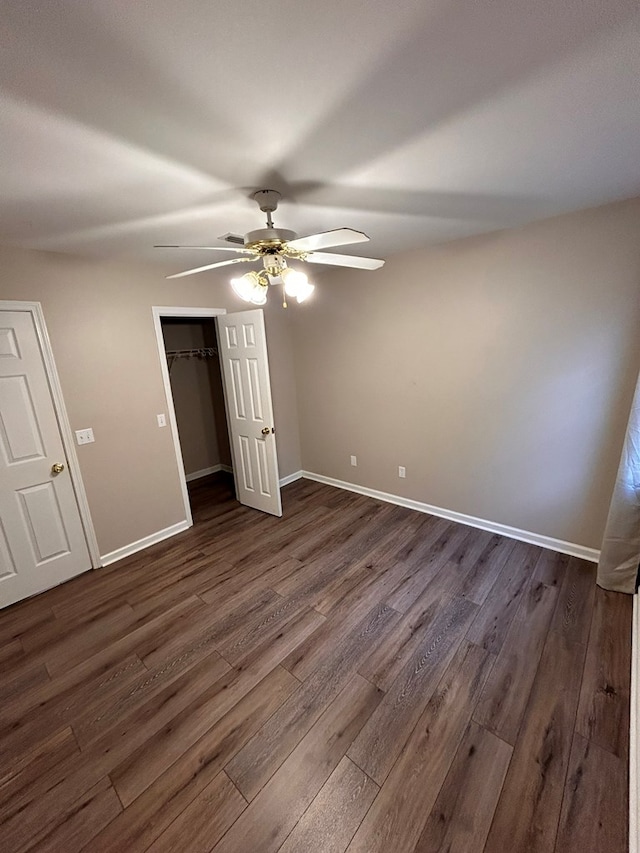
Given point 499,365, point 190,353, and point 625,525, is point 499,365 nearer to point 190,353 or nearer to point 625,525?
point 625,525

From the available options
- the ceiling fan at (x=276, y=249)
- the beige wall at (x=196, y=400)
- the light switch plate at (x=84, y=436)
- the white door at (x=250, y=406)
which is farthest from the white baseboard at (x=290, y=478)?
the ceiling fan at (x=276, y=249)

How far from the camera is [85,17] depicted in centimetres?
77

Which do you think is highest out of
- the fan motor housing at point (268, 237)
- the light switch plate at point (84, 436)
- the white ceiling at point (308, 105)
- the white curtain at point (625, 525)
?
the white ceiling at point (308, 105)

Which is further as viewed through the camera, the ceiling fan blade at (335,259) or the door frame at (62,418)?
the door frame at (62,418)

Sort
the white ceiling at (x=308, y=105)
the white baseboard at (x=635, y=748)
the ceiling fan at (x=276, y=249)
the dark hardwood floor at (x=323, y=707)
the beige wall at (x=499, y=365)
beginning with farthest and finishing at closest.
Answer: the beige wall at (x=499, y=365)
the ceiling fan at (x=276, y=249)
the dark hardwood floor at (x=323, y=707)
the white baseboard at (x=635, y=748)
the white ceiling at (x=308, y=105)

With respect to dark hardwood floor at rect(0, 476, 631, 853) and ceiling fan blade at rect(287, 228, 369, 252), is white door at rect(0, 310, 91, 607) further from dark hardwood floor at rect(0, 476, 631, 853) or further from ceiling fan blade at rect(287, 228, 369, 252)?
ceiling fan blade at rect(287, 228, 369, 252)

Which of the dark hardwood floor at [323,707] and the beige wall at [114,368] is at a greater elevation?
the beige wall at [114,368]

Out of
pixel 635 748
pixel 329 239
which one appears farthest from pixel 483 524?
pixel 329 239

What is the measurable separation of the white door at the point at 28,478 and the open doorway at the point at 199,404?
5.38 ft

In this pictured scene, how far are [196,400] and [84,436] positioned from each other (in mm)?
2161

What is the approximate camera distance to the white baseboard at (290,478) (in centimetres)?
425

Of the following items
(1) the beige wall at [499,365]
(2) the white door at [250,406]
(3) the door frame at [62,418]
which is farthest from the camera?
(2) the white door at [250,406]

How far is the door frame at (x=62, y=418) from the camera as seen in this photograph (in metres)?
2.33

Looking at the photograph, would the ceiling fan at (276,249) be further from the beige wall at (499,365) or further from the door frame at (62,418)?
the door frame at (62,418)
